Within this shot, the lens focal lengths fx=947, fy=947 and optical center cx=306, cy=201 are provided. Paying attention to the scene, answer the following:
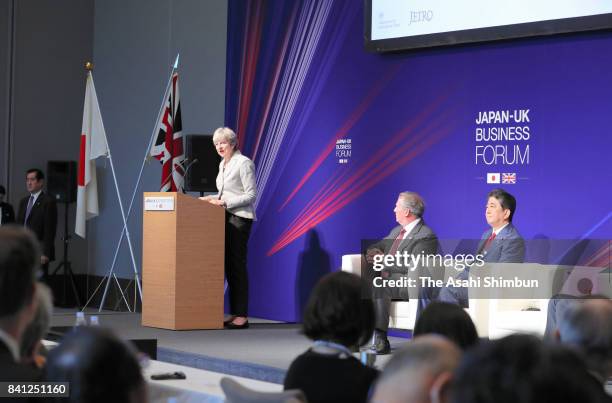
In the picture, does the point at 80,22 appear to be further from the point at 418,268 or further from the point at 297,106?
the point at 418,268

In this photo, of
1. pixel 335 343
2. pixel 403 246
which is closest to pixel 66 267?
pixel 403 246

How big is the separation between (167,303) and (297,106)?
7.26 feet

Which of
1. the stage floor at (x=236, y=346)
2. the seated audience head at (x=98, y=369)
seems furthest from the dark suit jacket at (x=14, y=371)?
the stage floor at (x=236, y=346)

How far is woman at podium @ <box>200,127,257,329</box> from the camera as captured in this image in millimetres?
7627

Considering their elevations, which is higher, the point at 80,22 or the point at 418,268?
the point at 80,22

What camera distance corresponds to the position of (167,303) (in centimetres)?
758

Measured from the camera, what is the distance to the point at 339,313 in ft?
8.70

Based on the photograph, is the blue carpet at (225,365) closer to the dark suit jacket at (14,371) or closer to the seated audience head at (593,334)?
the seated audience head at (593,334)

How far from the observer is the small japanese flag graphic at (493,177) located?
700 cm

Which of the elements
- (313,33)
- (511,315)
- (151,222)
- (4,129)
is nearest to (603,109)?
(511,315)

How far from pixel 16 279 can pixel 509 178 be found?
18.2ft

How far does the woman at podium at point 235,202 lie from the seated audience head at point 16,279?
5.77 meters

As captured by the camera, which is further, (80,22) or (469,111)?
(80,22)

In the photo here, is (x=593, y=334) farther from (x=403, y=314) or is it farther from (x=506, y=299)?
(x=403, y=314)
